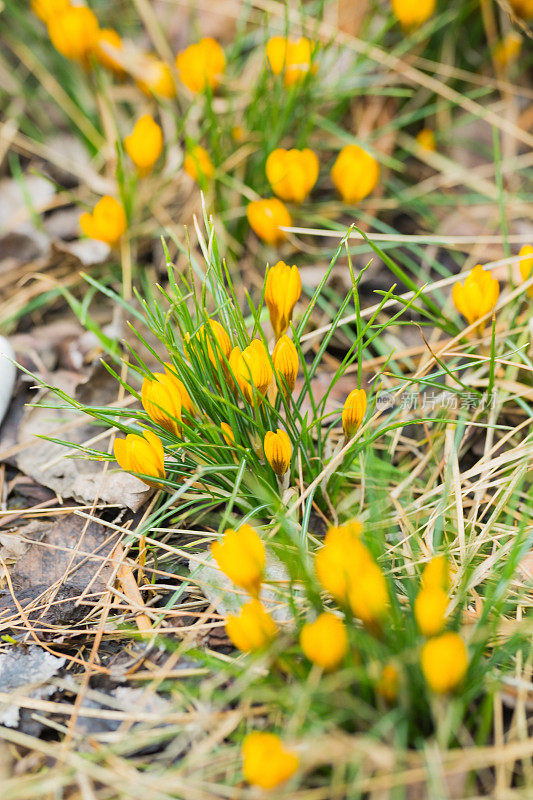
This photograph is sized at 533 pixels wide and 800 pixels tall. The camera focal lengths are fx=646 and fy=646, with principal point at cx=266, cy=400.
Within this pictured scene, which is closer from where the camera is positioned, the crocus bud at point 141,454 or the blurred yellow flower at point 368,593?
the blurred yellow flower at point 368,593

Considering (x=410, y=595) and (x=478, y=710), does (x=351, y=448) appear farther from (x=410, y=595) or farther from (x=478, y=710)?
(x=478, y=710)

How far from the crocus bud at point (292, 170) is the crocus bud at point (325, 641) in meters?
1.35

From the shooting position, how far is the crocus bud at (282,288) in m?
1.42

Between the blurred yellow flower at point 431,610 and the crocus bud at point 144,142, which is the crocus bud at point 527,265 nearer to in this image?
the blurred yellow flower at point 431,610

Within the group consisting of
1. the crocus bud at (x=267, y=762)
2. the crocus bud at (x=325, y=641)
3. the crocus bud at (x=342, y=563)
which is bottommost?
the crocus bud at (x=267, y=762)

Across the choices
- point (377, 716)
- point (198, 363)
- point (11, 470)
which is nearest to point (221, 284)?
point (198, 363)

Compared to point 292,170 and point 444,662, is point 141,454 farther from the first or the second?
point 292,170

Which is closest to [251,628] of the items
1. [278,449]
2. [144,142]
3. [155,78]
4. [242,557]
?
[242,557]

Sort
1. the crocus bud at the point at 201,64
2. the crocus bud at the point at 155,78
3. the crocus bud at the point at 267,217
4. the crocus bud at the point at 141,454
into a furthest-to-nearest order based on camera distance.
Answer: the crocus bud at the point at 155,78 < the crocus bud at the point at 201,64 < the crocus bud at the point at 267,217 < the crocus bud at the point at 141,454

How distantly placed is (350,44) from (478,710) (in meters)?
2.19

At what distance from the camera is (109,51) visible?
7.39 feet

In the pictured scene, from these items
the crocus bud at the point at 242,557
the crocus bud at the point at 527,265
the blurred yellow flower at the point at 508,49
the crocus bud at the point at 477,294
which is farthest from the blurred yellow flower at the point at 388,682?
the blurred yellow flower at the point at 508,49

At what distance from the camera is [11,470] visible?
1820 mm

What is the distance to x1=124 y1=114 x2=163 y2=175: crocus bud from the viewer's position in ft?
6.56
